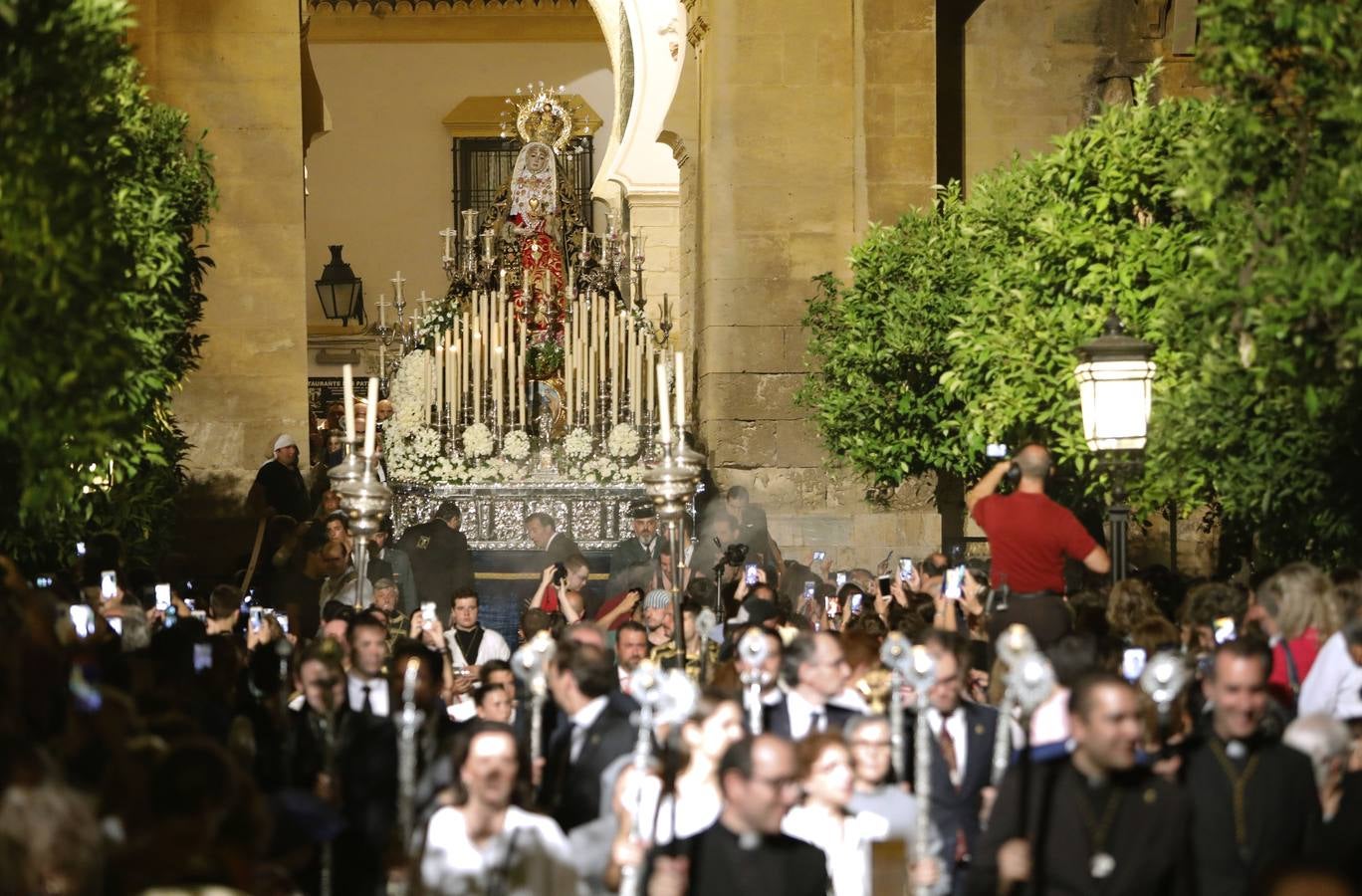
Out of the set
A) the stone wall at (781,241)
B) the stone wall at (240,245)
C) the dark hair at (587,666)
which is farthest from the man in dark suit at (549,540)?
the dark hair at (587,666)

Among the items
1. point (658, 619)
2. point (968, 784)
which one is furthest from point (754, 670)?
point (658, 619)

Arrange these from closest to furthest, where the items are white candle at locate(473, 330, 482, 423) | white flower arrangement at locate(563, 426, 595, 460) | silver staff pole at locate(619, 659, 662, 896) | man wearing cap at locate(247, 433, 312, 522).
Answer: silver staff pole at locate(619, 659, 662, 896), man wearing cap at locate(247, 433, 312, 522), white flower arrangement at locate(563, 426, 595, 460), white candle at locate(473, 330, 482, 423)

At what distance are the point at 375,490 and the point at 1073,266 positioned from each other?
5.33 m

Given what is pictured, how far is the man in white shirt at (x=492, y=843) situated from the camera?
7.22 m

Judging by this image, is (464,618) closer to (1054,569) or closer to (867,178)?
(1054,569)

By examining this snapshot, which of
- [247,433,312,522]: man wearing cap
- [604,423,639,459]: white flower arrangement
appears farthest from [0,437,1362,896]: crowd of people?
[604,423,639,459]: white flower arrangement

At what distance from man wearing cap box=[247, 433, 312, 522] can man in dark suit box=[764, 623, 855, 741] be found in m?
10.6

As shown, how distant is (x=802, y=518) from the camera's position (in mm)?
20562

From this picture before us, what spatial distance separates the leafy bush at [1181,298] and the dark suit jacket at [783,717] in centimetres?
291

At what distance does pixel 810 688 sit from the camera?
877 centimetres

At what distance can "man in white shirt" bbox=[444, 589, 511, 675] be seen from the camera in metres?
13.5

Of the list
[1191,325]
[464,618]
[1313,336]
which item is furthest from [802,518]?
[1313,336]

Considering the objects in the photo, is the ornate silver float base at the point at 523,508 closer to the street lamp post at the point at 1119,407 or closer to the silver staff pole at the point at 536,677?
the street lamp post at the point at 1119,407

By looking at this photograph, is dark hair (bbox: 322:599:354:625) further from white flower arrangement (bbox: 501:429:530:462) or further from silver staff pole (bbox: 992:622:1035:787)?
white flower arrangement (bbox: 501:429:530:462)
